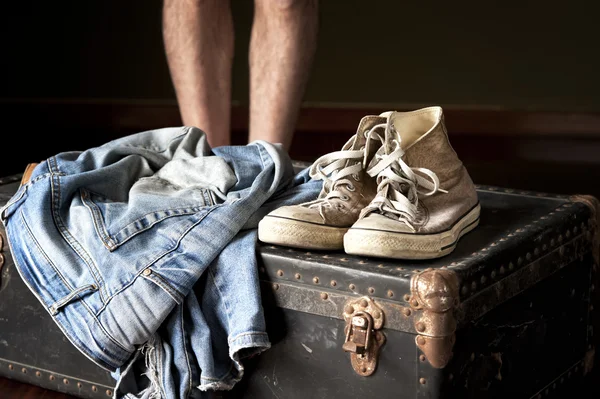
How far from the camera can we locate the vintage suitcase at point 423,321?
1.30 meters

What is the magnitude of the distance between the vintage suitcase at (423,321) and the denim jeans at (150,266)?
6cm

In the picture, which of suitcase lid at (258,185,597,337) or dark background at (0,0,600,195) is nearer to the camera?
suitcase lid at (258,185,597,337)

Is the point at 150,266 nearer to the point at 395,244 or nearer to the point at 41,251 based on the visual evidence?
the point at 41,251

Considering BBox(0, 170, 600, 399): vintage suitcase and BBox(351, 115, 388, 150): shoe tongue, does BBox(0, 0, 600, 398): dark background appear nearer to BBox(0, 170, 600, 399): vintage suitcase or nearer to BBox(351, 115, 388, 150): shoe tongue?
BBox(0, 170, 600, 399): vintage suitcase

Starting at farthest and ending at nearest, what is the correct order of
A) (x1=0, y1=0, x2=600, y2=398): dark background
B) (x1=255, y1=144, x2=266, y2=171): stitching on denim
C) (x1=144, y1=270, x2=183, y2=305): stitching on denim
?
(x1=0, y1=0, x2=600, y2=398): dark background, (x1=255, y1=144, x2=266, y2=171): stitching on denim, (x1=144, y1=270, x2=183, y2=305): stitching on denim

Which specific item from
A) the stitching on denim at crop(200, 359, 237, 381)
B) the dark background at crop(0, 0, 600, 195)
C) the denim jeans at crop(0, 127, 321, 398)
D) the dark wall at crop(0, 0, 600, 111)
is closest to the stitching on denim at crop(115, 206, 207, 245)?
the denim jeans at crop(0, 127, 321, 398)

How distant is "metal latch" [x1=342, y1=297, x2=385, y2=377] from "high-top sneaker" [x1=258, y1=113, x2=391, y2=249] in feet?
0.38

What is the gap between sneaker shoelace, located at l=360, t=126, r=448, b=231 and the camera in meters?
1.37

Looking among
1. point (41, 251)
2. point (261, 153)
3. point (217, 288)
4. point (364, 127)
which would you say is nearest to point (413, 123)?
point (364, 127)

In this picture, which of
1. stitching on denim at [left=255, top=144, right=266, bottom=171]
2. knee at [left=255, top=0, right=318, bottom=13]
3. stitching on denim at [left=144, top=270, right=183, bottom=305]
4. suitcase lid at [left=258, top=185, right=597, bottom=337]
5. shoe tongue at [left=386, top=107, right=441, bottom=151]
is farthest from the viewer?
knee at [left=255, top=0, right=318, bottom=13]

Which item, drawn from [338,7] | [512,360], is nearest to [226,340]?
[512,360]

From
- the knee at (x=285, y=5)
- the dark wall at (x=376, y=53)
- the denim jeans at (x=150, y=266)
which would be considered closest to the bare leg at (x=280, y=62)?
the knee at (x=285, y=5)

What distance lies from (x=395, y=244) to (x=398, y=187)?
0.38 ft

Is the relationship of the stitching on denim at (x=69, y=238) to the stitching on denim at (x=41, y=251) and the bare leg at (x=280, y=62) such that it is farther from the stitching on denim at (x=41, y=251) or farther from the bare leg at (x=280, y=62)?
the bare leg at (x=280, y=62)
